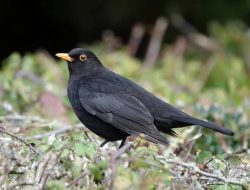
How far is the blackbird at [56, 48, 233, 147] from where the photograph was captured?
5551mm

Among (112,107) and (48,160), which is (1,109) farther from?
(48,160)

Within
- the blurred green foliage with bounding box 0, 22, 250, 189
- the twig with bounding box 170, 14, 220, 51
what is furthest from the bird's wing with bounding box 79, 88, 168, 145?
the twig with bounding box 170, 14, 220, 51

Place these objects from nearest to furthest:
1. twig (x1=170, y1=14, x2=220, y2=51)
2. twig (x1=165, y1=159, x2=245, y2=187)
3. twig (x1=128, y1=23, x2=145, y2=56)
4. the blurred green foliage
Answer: the blurred green foliage < twig (x1=165, y1=159, x2=245, y2=187) < twig (x1=128, y1=23, x2=145, y2=56) < twig (x1=170, y1=14, x2=220, y2=51)

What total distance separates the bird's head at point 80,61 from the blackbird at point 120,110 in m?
0.19

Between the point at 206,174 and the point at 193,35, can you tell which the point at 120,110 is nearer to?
the point at 206,174

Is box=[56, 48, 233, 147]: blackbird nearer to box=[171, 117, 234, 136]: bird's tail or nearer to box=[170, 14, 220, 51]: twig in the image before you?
box=[171, 117, 234, 136]: bird's tail

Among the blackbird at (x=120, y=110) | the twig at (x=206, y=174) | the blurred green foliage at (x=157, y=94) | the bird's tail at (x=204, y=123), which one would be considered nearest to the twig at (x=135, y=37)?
the blurred green foliage at (x=157, y=94)

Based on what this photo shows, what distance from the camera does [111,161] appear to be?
392cm

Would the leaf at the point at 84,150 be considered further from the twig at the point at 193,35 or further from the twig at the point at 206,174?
the twig at the point at 193,35

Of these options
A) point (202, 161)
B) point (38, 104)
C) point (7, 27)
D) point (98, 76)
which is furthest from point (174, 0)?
point (202, 161)

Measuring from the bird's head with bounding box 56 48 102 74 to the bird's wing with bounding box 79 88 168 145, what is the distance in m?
0.38

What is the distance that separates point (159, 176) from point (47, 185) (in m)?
0.56

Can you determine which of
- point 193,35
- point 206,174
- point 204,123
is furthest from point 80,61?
point 193,35

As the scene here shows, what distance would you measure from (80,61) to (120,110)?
32.0 inches
